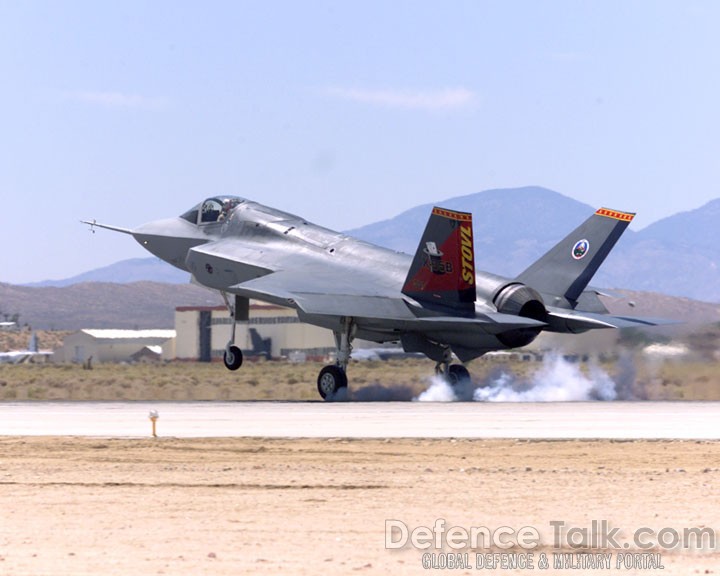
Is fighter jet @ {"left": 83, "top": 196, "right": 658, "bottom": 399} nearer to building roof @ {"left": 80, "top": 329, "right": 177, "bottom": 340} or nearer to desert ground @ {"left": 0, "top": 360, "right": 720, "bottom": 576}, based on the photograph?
desert ground @ {"left": 0, "top": 360, "right": 720, "bottom": 576}

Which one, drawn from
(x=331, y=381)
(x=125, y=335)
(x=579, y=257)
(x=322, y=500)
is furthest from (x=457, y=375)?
(x=125, y=335)

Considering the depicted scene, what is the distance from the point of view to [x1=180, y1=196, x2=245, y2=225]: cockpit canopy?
36344 millimetres

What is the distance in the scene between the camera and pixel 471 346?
31031mm

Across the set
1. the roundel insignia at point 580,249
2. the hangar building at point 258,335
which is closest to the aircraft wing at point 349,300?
the roundel insignia at point 580,249

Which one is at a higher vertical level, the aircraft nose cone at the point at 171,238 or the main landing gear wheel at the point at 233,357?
the aircraft nose cone at the point at 171,238

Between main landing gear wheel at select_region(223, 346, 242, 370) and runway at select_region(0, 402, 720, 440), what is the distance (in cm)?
340

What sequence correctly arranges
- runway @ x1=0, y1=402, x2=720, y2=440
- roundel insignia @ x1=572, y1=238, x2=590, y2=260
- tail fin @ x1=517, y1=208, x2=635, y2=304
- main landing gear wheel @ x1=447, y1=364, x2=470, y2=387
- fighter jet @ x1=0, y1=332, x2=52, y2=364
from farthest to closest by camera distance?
1. fighter jet @ x1=0, y1=332, x2=52, y2=364
2. main landing gear wheel @ x1=447, y1=364, x2=470, y2=387
3. roundel insignia @ x1=572, y1=238, x2=590, y2=260
4. tail fin @ x1=517, y1=208, x2=635, y2=304
5. runway @ x1=0, y1=402, x2=720, y2=440

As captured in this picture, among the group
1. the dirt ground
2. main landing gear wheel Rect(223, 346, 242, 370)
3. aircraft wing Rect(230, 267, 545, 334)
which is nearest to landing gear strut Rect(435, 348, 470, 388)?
aircraft wing Rect(230, 267, 545, 334)

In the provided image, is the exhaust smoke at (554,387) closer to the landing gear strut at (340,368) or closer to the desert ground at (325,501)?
the landing gear strut at (340,368)

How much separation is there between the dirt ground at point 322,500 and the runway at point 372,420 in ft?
5.03

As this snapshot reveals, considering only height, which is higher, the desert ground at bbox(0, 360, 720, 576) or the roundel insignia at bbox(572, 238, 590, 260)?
the roundel insignia at bbox(572, 238, 590, 260)

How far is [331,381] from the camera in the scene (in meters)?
32.0

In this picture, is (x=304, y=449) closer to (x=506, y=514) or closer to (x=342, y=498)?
(x=342, y=498)

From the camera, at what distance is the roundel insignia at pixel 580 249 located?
32062 mm
